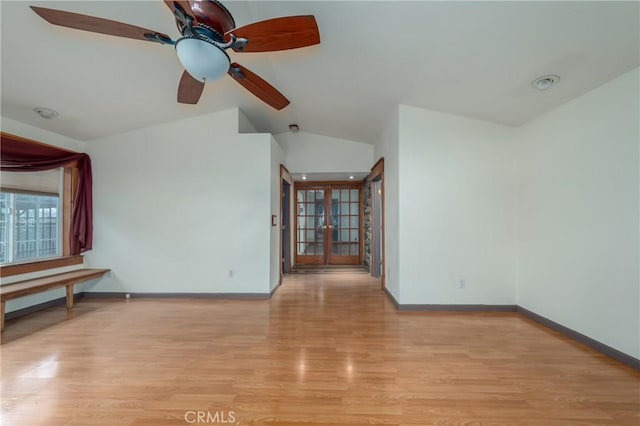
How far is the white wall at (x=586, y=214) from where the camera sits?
2.10 meters

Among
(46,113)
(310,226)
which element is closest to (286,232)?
(310,226)

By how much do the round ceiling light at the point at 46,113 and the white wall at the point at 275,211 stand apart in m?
2.64

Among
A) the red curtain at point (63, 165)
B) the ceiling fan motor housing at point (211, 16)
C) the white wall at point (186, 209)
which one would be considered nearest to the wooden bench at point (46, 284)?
the white wall at point (186, 209)

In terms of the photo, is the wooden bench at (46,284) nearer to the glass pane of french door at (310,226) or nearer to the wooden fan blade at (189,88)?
the wooden fan blade at (189,88)

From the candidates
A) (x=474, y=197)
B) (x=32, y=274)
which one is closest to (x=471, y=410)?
(x=474, y=197)

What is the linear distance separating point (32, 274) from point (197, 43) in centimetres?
390

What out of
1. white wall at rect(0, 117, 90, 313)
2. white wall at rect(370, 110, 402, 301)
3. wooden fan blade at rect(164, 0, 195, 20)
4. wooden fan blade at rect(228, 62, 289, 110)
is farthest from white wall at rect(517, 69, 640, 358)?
white wall at rect(0, 117, 90, 313)

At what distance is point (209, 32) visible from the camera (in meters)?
1.54

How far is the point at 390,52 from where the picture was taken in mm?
2361

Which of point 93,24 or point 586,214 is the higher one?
point 93,24

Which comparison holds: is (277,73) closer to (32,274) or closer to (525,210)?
(525,210)

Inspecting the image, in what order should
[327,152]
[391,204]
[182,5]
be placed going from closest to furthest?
1. [182,5]
2. [391,204]
3. [327,152]

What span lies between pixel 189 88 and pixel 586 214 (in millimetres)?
3803

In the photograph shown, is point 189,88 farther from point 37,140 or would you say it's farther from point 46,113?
point 37,140
